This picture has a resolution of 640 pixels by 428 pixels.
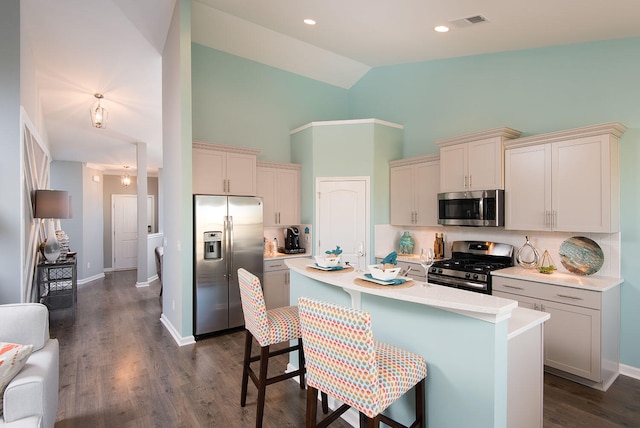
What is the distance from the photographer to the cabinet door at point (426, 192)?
14.7ft

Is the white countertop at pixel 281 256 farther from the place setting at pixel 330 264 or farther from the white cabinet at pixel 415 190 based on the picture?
the place setting at pixel 330 264

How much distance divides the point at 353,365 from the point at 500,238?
3195 millimetres

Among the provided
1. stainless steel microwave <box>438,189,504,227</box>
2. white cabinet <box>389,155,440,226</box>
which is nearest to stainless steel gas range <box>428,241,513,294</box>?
stainless steel microwave <box>438,189,504,227</box>

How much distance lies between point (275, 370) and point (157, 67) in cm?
423

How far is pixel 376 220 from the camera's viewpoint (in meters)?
4.95

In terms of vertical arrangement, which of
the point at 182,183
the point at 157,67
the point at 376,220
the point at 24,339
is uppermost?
the point at 157,67

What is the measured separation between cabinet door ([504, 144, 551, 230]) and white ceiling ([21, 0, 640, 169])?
1.16 m

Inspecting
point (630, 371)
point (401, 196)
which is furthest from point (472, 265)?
point (630, 371)

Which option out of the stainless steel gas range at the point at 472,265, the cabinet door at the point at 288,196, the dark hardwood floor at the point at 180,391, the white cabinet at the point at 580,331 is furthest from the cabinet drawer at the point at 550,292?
the cabinet door at the point at 288,196

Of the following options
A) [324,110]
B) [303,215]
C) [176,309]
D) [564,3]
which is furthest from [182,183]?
[564,3]

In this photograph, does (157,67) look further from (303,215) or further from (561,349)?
(561,349)

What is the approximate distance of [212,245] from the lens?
414 centimetres

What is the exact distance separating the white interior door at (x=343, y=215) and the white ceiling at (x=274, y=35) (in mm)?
1846

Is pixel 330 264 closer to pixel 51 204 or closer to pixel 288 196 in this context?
pixel 288 196
